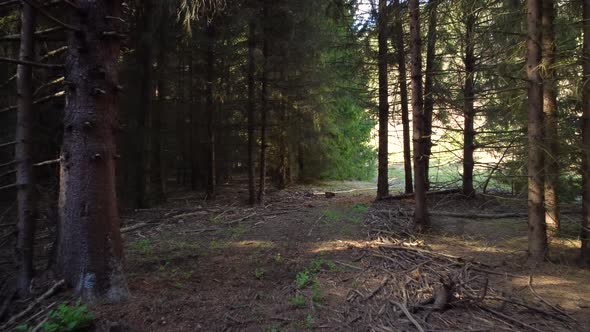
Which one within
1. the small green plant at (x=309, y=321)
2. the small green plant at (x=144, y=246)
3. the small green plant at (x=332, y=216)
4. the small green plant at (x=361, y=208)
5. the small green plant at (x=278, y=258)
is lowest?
the small green plant at (x=309, y=321)

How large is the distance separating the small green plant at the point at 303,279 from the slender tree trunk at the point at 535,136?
3916 mm

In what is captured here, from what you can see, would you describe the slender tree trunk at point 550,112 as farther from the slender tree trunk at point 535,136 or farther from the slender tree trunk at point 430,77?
the slender tree trunk at point 430,77

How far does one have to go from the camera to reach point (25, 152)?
214 inches

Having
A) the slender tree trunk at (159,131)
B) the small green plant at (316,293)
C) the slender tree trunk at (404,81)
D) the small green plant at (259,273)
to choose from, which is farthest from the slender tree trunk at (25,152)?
the slender tree trunk at (404,81)

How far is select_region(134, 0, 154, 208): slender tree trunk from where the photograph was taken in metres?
13.0

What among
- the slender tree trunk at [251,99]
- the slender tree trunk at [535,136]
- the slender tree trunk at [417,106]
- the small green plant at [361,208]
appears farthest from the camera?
the slender tree trunk at [251,99]

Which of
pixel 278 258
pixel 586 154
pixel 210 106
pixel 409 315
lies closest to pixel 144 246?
pixel 278 258

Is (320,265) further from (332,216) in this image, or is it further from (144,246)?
(332,216)

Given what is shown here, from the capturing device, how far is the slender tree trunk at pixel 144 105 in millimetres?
12984

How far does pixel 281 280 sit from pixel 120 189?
30.4 ft

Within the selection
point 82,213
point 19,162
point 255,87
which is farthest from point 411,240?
point 255,87

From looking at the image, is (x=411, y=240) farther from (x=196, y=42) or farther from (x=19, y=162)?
(x=196, y=42)

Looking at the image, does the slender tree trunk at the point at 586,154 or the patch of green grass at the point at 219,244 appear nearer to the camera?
the slender tree trunk at the point at 586,154

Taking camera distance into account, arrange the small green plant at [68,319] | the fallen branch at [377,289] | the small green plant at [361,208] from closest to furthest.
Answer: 1. the small green plant at [68,319]
2. the fallen branch at [377,289]
3. the small green plant at [361,208]
